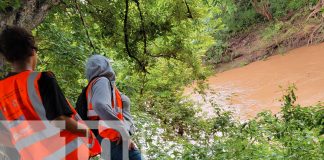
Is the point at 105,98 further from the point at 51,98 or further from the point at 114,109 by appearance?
the point at 51,98

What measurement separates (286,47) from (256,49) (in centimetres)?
213

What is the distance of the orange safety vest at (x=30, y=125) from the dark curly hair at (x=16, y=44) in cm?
9

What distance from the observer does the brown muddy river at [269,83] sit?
14586mm

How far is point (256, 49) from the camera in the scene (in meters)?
26.3

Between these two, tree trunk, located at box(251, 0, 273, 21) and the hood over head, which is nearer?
the hood over head

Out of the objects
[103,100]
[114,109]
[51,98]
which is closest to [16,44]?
[51,98]

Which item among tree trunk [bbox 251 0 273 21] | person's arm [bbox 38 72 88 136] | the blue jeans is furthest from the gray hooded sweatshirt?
tree trunk [bbox 251 0 273 21]

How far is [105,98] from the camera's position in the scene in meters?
2.02

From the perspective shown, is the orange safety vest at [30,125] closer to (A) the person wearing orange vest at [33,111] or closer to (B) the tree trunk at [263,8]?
(A) the person wearing orange vest at [33,111]

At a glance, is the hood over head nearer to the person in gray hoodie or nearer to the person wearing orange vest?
the person in gray hoodie

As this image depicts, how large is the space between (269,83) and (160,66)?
11070mm

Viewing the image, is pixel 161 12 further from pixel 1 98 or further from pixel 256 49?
pixel 256 49

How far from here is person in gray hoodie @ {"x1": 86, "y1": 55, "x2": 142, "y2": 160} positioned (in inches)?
79.2

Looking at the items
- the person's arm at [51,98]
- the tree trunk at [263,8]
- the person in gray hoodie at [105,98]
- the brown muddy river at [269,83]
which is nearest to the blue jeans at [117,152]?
the person in gray hoodie at [105,98]
